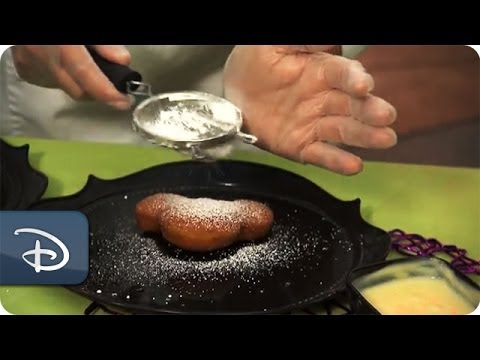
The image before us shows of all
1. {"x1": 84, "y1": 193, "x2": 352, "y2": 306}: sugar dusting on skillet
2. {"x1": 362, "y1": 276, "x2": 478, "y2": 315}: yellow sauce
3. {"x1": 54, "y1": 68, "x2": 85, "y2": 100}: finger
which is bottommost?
{"x1": 84, "y1": 193, "x2": 352, "y2": 306}: sugar dusting on skillet

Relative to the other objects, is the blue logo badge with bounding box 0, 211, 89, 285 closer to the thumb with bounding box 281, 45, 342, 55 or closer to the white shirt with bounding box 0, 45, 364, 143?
the white shirt with bounding box 0, 45, 364, 143

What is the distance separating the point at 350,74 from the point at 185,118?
171mm

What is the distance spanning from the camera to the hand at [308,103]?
2.81 ft

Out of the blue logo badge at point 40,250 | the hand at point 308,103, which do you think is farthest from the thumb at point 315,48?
the blue logo badge at point 40,250

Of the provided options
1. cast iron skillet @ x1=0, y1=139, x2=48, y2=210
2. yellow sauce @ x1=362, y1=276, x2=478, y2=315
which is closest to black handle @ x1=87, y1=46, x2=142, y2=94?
cast iron skillet @ x1=0, y1=139, x2=48, y2=210

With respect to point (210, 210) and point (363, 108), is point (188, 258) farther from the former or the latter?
point (363, 108)

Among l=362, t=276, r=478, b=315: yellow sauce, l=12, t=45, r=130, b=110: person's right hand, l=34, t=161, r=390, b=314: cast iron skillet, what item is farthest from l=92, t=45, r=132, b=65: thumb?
l=362, t=276, r=478, b=315: yellow sauce

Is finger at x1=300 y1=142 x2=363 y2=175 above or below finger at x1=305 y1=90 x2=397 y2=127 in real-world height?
below

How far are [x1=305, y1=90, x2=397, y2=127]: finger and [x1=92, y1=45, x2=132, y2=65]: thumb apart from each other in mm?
196

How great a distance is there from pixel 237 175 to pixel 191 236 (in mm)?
90

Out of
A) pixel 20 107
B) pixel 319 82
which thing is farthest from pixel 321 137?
pixel 20 107

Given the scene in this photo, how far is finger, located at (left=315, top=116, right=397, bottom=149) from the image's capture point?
87 centimetres

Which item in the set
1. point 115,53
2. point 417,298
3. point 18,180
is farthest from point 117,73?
point 417,298

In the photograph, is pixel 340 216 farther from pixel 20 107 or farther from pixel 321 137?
pixel 20 107
